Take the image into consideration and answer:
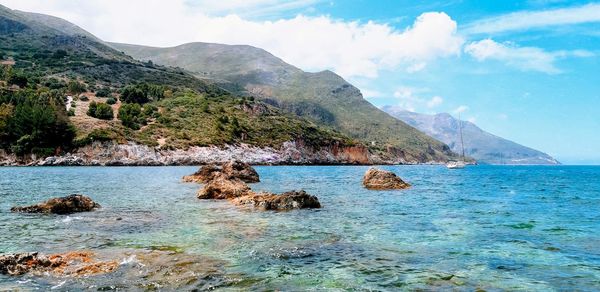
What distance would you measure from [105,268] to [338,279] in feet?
23.3

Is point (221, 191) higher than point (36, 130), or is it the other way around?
point (36, 130)

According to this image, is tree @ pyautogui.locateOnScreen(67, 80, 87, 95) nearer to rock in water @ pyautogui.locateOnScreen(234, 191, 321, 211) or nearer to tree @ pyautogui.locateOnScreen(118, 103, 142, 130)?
tree @ pyautogui.locateOnScreen(118, 103, 142, 130)

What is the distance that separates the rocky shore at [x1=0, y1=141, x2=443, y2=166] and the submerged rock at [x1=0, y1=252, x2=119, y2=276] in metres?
101

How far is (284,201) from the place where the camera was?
29.5 m

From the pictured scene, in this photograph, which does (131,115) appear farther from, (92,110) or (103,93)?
(103,93)

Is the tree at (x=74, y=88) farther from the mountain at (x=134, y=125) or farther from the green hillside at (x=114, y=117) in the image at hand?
the mountain at (x=134, y=125)

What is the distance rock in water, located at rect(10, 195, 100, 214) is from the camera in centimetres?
2597

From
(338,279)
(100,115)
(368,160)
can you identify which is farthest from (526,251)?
(368,160)

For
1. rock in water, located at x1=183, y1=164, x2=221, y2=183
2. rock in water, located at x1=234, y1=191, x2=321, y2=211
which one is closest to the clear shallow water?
rock in water, located at x1=234, y1=191, x2=321, y2=211

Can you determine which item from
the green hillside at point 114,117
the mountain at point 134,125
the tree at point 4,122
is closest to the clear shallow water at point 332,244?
the mountain at point 134,125

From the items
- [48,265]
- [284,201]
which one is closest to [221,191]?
[284,201]

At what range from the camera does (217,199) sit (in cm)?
3612

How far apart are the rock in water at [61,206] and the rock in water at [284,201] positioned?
1112 cm

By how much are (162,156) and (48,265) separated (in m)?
107
